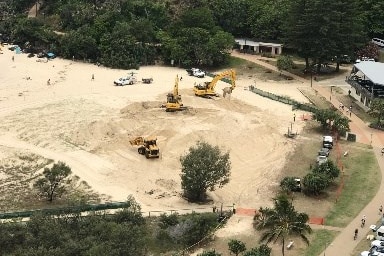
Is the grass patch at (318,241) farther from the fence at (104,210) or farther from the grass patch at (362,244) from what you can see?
the fence at (104,210)

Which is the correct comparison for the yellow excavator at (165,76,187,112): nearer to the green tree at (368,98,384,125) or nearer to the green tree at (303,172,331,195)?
the green tree at (368,98,384,125)

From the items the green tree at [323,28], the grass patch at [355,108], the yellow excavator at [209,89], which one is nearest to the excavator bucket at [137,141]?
the yellow excavator at [209,89]

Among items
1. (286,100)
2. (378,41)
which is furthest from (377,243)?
(378,41)

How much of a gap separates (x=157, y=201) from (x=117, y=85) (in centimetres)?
3544

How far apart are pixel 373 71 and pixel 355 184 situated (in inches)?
1104

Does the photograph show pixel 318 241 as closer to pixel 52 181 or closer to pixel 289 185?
pixel 289 185

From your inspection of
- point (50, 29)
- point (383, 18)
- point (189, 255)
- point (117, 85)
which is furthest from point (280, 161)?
point (50, 29)

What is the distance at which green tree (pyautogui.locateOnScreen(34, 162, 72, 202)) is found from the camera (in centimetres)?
5784

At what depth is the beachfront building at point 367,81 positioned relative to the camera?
83438 millimetres

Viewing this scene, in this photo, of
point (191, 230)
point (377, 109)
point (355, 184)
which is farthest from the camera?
point (377, 109)

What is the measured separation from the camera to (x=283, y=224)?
151 ft

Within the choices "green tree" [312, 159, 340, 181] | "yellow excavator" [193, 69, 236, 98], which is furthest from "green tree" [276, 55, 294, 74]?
"green tree" [312, 159, 340, 181]

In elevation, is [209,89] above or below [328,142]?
above

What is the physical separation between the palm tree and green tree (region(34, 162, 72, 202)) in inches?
732
